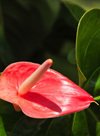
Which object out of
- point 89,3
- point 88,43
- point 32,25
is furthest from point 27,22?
point 88,43

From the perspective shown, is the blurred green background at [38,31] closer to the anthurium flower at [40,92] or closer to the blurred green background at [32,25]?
the blurred green background at [32,25]

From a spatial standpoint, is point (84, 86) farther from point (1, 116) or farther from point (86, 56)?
point (1, 116)


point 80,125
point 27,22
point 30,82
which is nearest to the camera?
point 30,82

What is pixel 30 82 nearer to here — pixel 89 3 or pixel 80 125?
pixel 80 125

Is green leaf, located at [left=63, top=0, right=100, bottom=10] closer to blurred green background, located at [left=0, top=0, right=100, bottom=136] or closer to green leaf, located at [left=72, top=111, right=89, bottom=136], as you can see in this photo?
blurred green background, located at [left=0, top=0, right=100, bottom=136]

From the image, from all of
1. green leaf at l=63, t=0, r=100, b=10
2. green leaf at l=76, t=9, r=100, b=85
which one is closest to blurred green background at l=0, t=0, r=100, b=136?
green leaf at l=63, t=0, r=100, b=10

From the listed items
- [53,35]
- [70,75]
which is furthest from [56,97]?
[53,35]

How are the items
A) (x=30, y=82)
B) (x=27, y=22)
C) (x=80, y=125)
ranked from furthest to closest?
(x=27, y=22) < (x=80, y=125) < (x=30, y=82)
